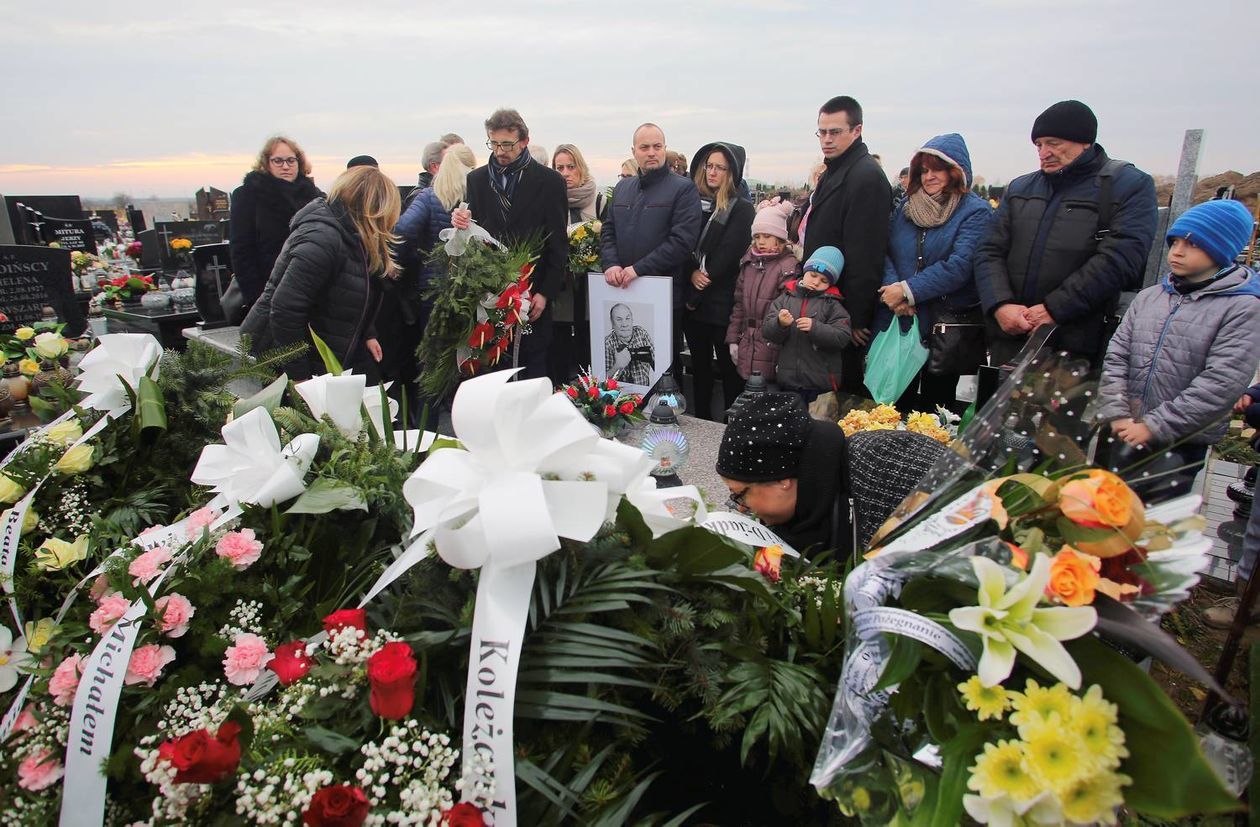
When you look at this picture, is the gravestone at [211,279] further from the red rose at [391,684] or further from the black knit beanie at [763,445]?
the red rose at [391,684]

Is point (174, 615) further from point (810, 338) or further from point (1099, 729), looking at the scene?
point (810, 338)

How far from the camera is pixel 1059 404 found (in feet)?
3.28

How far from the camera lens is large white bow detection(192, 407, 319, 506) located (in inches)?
50.8

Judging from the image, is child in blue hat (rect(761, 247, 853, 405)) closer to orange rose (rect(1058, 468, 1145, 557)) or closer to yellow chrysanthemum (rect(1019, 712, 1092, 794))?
orange rose (rect(1058, 468, 1145, 557))

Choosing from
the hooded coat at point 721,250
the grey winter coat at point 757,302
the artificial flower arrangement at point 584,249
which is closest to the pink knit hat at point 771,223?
the grey winter coat at point 757,302

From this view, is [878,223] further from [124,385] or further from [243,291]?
[243,291]

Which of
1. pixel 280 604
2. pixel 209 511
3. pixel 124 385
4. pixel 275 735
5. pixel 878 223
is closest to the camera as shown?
pixel 275 735

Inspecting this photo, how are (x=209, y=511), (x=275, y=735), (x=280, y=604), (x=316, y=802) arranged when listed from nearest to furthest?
(x=316, y=802)
(x=275, y=735)
(x=280, y=604)
(x=209, y=511)

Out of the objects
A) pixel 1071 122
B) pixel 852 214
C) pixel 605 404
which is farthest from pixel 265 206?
pixel 1071 122

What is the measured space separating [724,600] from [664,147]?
13.4 feet

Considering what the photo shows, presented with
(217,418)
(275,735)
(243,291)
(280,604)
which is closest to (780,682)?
(275,735)

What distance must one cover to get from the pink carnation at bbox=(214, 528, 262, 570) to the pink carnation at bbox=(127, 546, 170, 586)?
0.37ft

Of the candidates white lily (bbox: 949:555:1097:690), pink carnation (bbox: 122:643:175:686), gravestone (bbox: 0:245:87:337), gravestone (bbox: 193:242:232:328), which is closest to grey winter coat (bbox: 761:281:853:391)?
white lily (bbox: 949:555:1097:690)

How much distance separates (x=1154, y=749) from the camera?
69 centimetres
